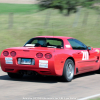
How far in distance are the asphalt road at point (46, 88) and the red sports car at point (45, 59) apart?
30cm

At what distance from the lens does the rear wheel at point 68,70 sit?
8.23 metres

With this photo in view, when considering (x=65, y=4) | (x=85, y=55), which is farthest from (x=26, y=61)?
(x=65, y=4)

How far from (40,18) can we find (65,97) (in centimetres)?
1846

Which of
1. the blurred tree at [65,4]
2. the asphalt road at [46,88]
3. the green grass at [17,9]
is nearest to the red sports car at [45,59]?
the asphalt road at [46,88]

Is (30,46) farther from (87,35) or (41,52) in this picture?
(87,35)

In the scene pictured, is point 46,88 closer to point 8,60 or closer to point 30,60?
point 30,60

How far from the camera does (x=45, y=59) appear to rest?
7.87 meters

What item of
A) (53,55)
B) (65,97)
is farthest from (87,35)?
(65,97)

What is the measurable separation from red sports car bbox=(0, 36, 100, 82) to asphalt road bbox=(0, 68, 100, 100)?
0.30 metres

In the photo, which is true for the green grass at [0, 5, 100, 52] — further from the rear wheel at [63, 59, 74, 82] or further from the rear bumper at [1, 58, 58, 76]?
the rear wheel at [63, 59, 74, 82]

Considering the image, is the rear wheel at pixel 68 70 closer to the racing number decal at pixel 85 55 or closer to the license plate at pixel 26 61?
the racing number decal at pixel 85 55

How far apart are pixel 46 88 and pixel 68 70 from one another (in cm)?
130

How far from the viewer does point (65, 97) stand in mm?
6309

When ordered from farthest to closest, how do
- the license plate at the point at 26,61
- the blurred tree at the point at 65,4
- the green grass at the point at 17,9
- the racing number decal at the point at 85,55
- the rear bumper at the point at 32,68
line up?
the green grass at the point at 17,9 → the blurred tree at the point at 65,4 → the racing number decal at the point at 85,55 → the license plate at the point at 26,61 → the rear bumper at the point at 32,68
